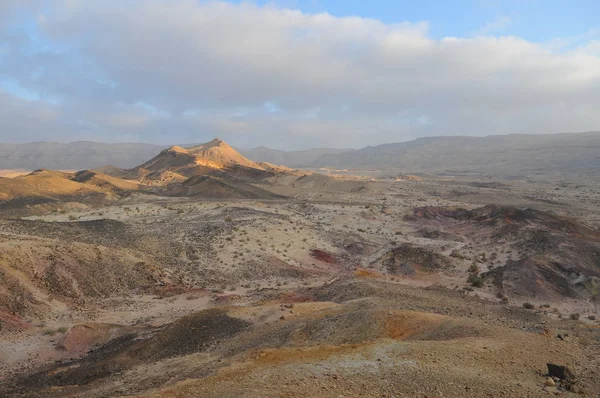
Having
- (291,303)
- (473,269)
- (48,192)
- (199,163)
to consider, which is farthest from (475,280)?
(199,163)

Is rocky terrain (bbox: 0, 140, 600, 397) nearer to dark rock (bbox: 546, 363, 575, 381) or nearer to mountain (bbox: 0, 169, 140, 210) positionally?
dark rock (bbox: 546, 363, 575, 381)

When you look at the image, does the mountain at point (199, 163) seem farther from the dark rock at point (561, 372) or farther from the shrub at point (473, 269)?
the dark rock at point (561, 372)

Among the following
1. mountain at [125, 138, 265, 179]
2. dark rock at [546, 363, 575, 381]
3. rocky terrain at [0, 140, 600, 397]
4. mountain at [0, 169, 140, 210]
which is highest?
mountain at [125, 138, 265, 179]

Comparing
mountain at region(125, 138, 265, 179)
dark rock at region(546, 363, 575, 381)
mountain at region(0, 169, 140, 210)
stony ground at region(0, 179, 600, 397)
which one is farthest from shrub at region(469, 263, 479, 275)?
mountain at region(125, 138, 265, 179)

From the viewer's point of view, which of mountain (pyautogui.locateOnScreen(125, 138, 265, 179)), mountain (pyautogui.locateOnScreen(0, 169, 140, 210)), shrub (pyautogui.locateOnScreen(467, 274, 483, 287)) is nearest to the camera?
shrub (pyautogui.locateOnScreen(467, 274, 483, 287))

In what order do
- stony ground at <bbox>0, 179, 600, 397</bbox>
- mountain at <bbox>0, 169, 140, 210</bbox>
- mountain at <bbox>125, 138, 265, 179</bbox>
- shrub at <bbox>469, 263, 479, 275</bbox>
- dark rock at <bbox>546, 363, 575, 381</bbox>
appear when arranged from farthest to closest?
mountain at <bbox>125, 138, 265, 179</bbox> → mountain at <bbox>0, 169, 140, 210</bbox> → shrub at <bbox>469, 263, 479, 275</bbox> → stony ground at <bbox>0, 179, 600, 397</bbox> → dark rock at <bbox>546, 363, 575, 381</bbox>

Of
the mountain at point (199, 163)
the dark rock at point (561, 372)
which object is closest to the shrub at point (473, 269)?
the dark rock at point (561, 372)

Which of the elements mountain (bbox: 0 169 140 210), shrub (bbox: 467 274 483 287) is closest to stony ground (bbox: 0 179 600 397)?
shrub (bbox: 467 274 483 287)

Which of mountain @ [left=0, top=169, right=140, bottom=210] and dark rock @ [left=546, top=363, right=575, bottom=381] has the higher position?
mountain @ [left=0, top=169, right=140, bottom=210]

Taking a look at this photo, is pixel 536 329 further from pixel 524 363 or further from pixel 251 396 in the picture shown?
pixel 251 396

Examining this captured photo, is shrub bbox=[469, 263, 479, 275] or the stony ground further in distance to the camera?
shrub bbox=[469, 263, 479, 275]
